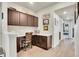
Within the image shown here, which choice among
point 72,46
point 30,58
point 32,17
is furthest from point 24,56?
point 72,46

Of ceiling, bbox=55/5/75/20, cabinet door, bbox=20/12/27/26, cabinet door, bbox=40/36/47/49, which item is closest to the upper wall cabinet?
cabinet door, bbox=20/12/27/26

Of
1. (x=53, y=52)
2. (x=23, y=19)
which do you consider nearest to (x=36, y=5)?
(x=23, y=19)

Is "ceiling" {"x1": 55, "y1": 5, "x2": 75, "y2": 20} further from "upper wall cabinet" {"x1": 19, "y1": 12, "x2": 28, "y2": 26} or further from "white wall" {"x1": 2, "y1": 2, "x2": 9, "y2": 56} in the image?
"white wall" {"x1": 2, "y1": 2, "x2": 9, "y2": 56}

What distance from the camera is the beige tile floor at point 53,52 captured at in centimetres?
203

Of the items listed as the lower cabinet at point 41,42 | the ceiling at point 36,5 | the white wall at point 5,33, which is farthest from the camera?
the lower cabinet at point 41,42

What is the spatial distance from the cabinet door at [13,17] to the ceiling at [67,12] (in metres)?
0.97

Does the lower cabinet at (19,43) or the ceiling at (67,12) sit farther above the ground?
the ceiling at (67,12)

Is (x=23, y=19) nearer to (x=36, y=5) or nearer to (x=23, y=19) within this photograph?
(x=23, y=19)

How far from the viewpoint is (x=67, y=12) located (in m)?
2.05

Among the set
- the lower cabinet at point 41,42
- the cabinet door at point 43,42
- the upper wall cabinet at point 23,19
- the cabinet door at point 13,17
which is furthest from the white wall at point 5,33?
the cabinet door at point 43,42

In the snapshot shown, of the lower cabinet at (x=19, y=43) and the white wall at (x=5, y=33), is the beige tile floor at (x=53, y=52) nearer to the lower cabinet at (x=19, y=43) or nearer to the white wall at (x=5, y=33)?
the lower cabinet at (x=19, y=43)

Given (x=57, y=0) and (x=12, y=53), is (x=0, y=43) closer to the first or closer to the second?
(x=12, y=53)

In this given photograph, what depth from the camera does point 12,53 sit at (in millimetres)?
2066

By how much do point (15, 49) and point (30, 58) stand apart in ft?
1.28
